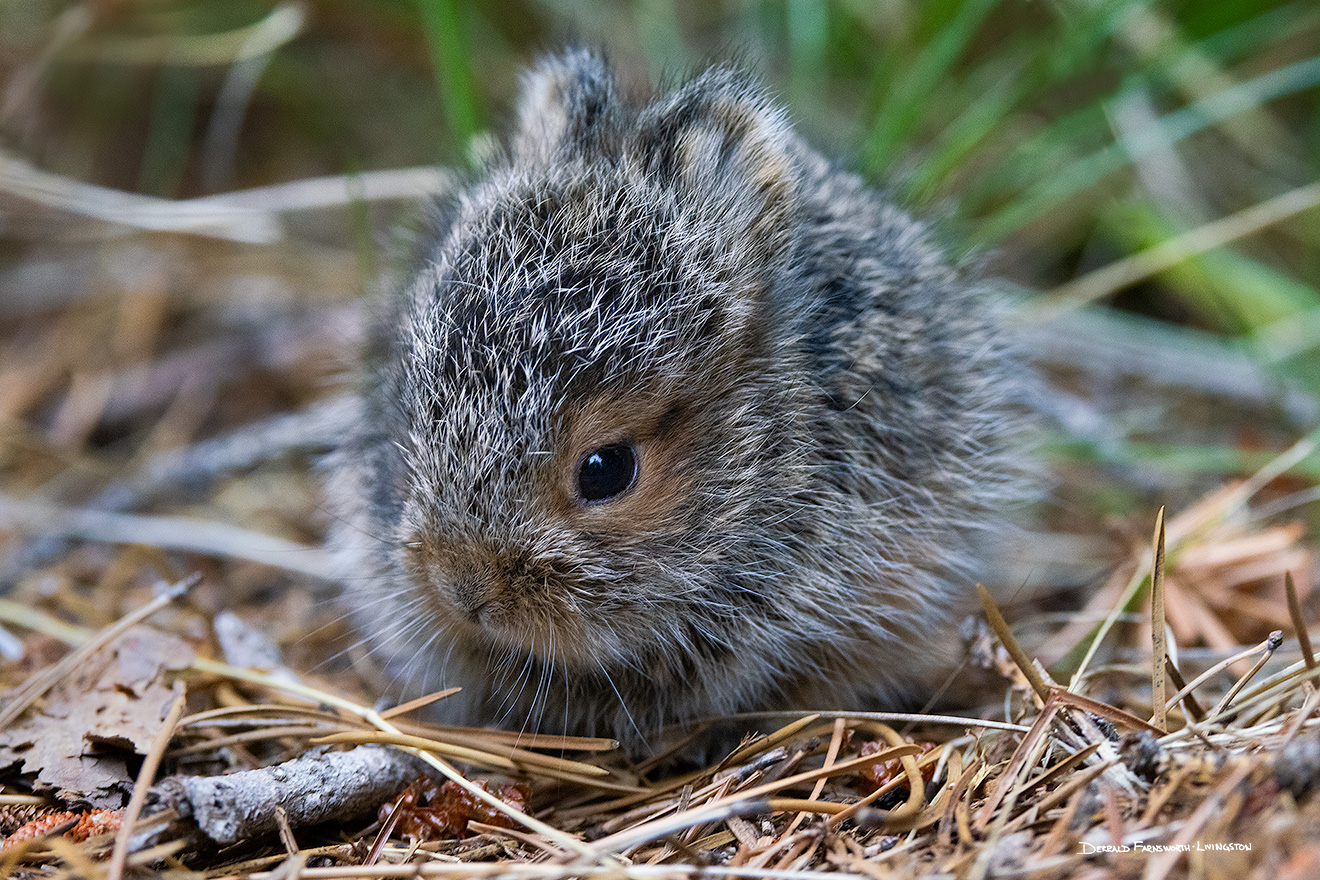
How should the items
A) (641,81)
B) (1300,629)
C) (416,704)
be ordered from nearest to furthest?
(1300,629) < (416,704) < (641,81)

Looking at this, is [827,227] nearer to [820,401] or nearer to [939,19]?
[820,401]

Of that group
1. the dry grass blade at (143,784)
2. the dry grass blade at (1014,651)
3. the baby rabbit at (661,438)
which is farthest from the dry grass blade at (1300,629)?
the dry grass blade at (143,784)

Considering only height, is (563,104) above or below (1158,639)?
above

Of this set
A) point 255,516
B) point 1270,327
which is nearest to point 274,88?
point 255,516

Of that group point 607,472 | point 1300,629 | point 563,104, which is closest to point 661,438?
point 607,472

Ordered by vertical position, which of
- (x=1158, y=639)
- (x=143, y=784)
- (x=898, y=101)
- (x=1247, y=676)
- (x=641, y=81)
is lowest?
(x=1247, y=676)

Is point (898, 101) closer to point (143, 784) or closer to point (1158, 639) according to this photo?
point (1158, 639)

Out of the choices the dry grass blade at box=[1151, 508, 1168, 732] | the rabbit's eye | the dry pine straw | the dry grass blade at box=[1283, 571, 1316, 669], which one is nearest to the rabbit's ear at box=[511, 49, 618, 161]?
the rabbit's eye
